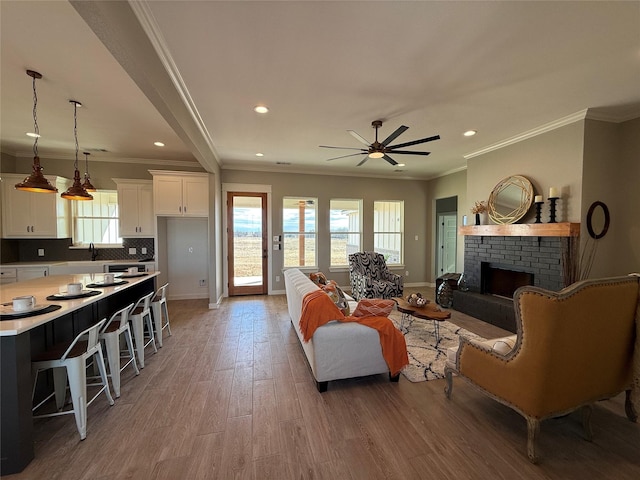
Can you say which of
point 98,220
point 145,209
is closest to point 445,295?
point 145,209

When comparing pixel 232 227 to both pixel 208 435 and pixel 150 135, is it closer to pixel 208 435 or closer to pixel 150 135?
pixel 150 135

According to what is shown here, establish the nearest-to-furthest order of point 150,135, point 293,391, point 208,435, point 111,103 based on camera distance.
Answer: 1. point 208,435
2. point 293,391
3. point 111,103
4. point 150,135

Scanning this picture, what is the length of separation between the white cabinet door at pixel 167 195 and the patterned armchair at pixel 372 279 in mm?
3600

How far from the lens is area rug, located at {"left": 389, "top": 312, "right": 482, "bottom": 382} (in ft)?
8.91

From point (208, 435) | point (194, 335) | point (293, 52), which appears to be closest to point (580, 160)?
point (293, 52)

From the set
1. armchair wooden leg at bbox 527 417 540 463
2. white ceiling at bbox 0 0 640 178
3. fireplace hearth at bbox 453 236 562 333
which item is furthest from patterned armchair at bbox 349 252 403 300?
armchair wooden leg at bbox 527 417 540 463

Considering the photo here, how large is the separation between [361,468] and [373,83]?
10.3ft

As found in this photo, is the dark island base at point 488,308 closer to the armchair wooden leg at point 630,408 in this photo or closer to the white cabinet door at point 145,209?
the armchair wooden leg at point 630,408

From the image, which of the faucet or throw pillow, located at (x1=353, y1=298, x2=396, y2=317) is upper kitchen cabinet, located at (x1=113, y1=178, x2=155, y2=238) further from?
throw pillow, located at (x1=353, y1=298, x2=396, y2=317)

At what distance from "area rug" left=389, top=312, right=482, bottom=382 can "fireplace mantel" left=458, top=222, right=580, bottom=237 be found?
165 centimetres

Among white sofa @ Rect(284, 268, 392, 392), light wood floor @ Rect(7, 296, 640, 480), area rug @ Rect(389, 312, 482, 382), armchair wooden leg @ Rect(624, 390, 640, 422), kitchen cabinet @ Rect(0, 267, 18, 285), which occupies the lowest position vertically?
light wood floor @ Rect(7, 296, 640, 480)

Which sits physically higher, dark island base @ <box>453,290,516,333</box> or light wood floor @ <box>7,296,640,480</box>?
dark island base @ <box>453,290,516,333</box>

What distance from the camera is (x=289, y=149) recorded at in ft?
15.6

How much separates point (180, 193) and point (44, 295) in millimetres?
2929
